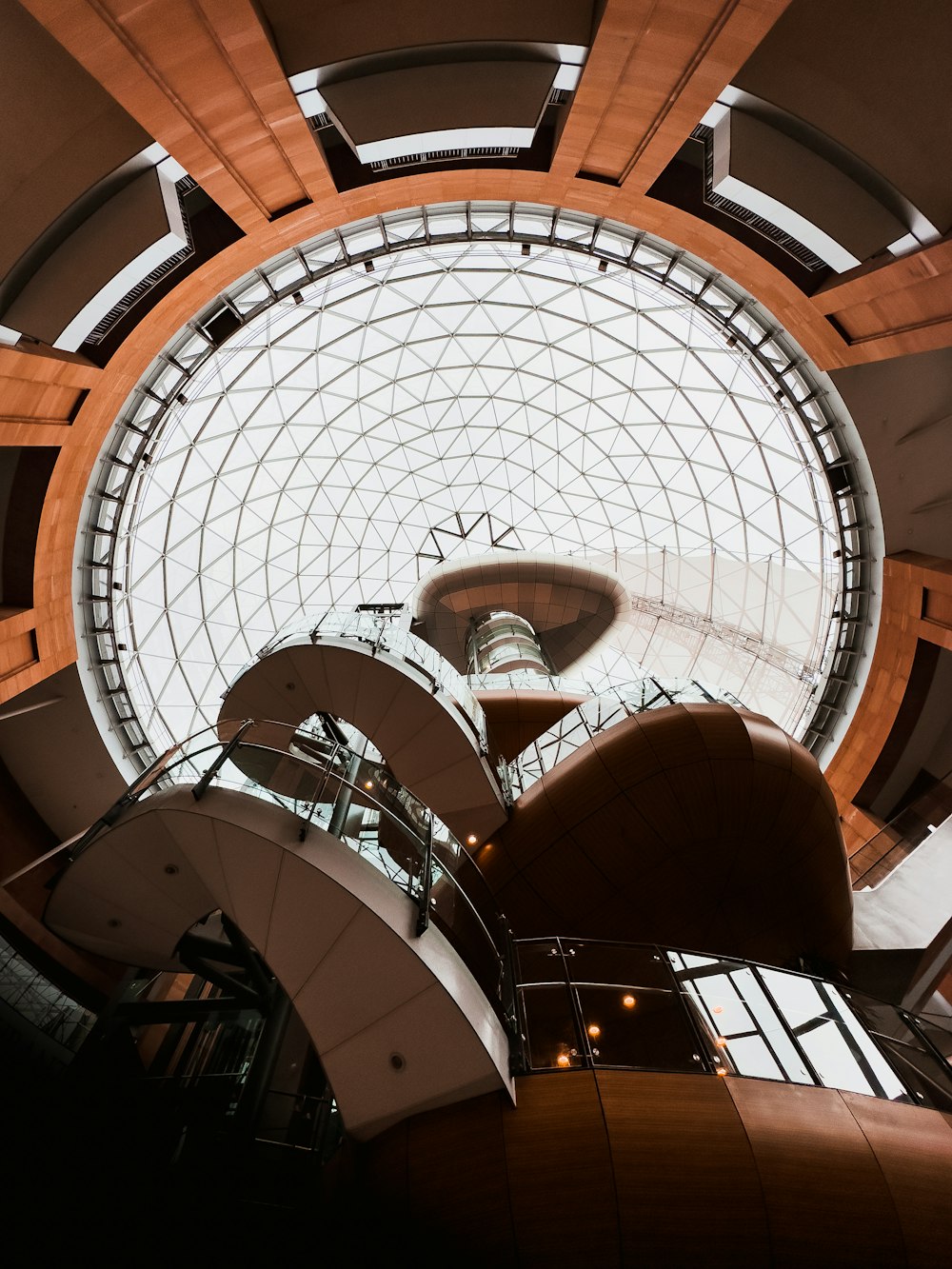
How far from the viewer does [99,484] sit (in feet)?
62.9

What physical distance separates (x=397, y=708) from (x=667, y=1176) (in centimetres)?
1354

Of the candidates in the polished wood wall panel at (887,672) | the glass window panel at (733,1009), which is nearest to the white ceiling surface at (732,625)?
the polished wood wall panel at (887,672)

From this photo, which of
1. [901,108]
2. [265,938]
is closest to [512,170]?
Answer: [901,108]

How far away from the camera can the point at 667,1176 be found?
7.55m

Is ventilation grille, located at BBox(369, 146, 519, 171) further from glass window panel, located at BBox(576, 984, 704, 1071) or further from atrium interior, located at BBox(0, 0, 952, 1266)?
glass window panel, located at BBox(576, 984, 704, 1071)

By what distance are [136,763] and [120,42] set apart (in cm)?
2407

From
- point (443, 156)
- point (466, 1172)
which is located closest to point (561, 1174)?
point (466, 1172)

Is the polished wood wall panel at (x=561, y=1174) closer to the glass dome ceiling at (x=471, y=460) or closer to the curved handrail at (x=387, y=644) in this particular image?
the curved handrail at (x=387, y=644)

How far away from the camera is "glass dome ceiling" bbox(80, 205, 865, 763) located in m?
18.5

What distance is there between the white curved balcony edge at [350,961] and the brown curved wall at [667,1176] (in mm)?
575

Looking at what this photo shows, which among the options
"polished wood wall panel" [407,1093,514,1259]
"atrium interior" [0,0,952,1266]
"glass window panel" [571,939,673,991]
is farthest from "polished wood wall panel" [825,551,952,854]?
"polished wood wall panel" [407,1093,514,1259]

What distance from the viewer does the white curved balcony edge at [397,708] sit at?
746 inches

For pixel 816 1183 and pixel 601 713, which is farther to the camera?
pixel 601 713

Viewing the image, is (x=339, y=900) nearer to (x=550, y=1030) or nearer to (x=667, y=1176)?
(x=550, y=1030)
